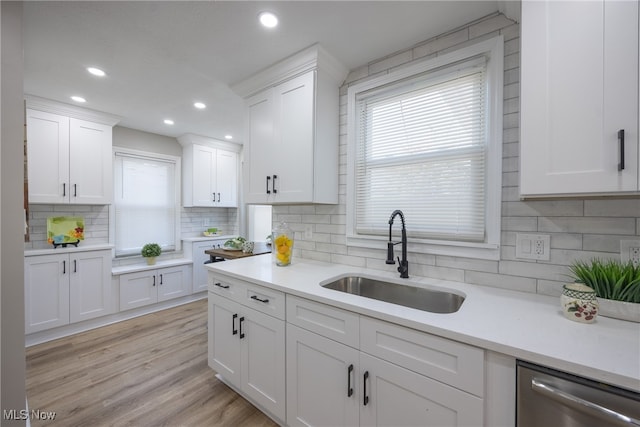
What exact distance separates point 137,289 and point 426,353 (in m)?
3.75

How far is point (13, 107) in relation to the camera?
4.03 ft

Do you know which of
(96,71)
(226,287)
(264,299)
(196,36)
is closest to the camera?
(264,299)

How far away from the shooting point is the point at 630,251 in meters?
1.18

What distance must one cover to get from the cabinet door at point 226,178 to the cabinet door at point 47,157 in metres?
1.87

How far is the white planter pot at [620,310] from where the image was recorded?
1.02 m

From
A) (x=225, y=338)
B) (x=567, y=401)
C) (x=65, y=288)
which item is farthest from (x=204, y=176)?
(x=567, y=401)

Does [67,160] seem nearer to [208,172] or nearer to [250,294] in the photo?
[208,172]

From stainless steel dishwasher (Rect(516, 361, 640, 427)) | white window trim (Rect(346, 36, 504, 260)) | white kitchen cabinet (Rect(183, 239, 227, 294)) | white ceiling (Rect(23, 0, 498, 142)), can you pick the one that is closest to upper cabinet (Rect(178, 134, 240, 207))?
white kitchen cabinet (Rect(183, 239, 227, 294))

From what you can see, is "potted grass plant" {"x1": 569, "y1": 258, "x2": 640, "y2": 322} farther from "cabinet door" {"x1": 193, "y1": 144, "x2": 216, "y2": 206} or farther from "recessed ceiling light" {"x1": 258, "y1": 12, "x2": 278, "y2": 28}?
"cabinet door" {"x1": 193, "y1": 144, "x2": 216, "y2": 206}

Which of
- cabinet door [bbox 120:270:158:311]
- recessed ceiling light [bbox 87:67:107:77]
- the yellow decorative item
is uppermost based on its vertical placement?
recessed ceiling light [bbox 87:67:107:77]

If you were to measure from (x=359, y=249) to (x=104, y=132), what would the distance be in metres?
3.45

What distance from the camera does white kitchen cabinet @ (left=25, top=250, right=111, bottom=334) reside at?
2.68 metres

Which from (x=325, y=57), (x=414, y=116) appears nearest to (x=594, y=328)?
(x=414, y=116)

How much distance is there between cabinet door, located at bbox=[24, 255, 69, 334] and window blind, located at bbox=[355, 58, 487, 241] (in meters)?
3.29
